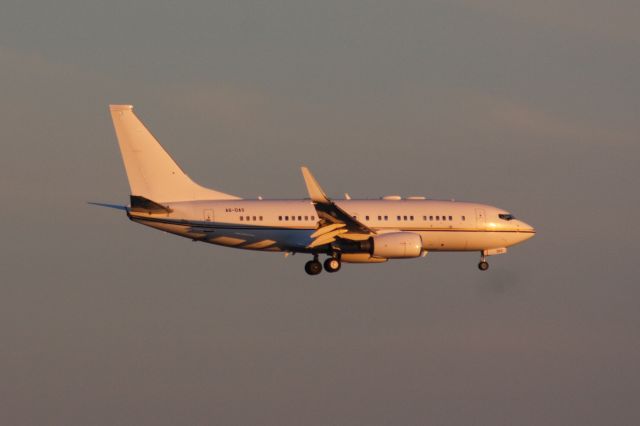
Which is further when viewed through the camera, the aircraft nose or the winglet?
the aircraft nose

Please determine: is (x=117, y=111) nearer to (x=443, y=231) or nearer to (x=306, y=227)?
(x=306, y=227)

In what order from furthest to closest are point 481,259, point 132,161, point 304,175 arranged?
1. point 481,259
2. point 132,161
3. point 304,175

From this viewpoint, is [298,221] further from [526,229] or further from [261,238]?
[526,229]

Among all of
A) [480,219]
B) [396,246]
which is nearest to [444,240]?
[480,219]

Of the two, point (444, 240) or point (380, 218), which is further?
point (444, 240)

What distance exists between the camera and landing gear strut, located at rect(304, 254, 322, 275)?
9081 cm

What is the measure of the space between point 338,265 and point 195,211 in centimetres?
895

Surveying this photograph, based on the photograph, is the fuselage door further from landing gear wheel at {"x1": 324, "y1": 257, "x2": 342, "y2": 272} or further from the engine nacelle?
landing gear wheel at {"x1": 324, "y1": 257, "x2": 342, "y2": 272}

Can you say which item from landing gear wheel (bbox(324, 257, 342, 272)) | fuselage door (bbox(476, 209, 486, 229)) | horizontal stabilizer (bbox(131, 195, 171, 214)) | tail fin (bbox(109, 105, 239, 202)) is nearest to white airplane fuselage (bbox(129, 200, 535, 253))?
fuselage door (bbox(476, 209, 486, 229))

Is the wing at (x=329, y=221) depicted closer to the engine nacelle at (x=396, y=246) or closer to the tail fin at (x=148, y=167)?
the engine nacelle at (x=396, y=246)

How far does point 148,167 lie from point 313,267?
444 inches

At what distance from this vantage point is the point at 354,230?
87.8m

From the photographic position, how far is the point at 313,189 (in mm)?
84000

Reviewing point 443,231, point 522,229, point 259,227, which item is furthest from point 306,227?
point 522,229
